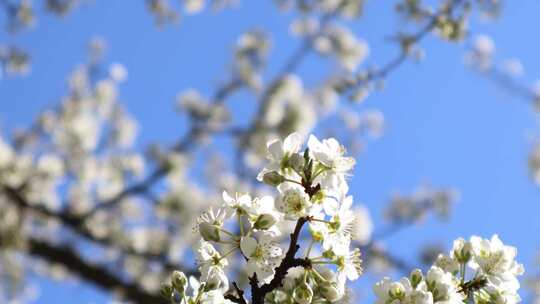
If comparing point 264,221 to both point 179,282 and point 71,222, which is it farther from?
point 71,222

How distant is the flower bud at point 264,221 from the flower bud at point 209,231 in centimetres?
12

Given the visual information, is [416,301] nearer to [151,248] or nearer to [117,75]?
[151,248]

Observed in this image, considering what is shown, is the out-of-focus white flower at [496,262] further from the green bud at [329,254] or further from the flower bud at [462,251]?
the green bud at [329,254]

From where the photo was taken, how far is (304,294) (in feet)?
6.07

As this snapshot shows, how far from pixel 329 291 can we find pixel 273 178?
Result: 0.35 metres

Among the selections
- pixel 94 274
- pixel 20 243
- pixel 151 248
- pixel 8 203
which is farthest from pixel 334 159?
pixel 151 248

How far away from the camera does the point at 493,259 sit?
206 cm

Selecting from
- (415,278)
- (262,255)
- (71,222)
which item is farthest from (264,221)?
(71,222)

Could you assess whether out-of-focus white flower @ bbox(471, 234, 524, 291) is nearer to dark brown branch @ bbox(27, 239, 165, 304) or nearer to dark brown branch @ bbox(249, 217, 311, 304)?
dark brown branch @ bbox(249, 217, 311, 304)

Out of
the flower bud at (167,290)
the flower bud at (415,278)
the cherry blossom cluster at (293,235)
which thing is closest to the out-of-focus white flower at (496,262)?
the flower bud at (415,278)

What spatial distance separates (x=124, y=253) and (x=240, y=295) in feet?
28.2

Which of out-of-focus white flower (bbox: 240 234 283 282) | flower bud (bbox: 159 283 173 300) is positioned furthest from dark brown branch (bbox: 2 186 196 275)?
out-of-focus white flower (bbox: 240 234 283 282)

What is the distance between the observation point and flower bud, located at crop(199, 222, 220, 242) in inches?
75.6

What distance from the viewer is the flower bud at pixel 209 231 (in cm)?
192
